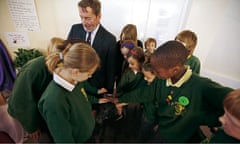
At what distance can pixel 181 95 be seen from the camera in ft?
2.75

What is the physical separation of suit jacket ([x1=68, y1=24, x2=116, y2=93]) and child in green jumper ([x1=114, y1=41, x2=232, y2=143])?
0.56 metres

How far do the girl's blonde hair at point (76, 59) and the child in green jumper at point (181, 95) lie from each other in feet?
1.24

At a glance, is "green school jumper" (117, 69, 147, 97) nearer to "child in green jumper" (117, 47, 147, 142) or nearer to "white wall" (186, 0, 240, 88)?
"child in green jumper" (117, 47, 147, 142)

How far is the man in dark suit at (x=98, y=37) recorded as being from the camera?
1174mm

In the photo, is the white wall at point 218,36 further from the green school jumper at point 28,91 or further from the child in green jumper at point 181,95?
the green school jumper at point 28,91

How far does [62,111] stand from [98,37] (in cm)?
85

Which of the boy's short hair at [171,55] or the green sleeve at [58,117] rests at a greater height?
the boy's short hair at [171,55]

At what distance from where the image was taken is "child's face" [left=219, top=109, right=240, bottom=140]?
1.79 ft

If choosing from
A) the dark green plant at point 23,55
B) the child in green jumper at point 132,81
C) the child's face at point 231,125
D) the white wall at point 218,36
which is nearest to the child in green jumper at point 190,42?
the child in green jumper at point 132,81

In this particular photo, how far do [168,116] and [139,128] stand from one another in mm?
540

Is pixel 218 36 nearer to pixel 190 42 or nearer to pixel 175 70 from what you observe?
pixel 190 42

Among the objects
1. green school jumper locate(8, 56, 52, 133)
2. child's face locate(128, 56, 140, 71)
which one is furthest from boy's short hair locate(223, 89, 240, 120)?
green school jumper locate(8, 56, 52, 133)

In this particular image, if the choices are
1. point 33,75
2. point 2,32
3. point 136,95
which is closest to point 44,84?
point 33,75

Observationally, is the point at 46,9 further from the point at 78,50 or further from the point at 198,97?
the point at 198,97
